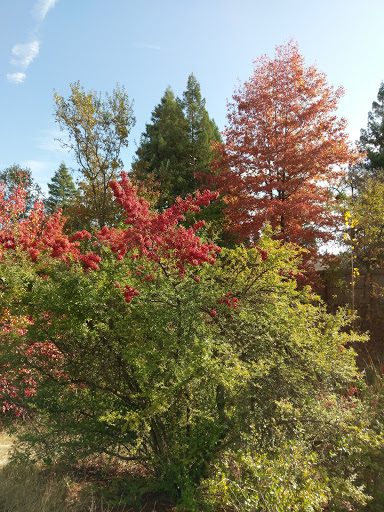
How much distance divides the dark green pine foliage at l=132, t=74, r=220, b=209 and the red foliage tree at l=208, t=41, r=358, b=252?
445cm

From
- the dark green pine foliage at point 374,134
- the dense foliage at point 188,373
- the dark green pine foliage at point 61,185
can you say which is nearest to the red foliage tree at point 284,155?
the dense foliage at point 188,373

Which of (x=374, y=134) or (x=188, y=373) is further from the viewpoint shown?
(x=374, y=134)

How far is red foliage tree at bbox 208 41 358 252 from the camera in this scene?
30.5 feet

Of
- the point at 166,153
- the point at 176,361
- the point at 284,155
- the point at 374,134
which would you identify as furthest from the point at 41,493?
the point at 374,134

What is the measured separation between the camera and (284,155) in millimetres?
9320

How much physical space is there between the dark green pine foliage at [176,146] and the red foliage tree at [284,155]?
445cm

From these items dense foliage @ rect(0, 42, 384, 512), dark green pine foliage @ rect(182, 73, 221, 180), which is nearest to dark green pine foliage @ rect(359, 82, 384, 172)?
dark green pine foliage @ rect(182, 73, 221, 180)

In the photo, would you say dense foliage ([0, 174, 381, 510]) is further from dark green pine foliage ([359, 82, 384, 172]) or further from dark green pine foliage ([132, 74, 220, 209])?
dark green pine foliage ([359, 82, 384, 172])

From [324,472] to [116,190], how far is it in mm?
3670

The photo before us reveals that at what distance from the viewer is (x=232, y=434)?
13.4 ft

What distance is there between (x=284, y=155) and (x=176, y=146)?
785 centimetres

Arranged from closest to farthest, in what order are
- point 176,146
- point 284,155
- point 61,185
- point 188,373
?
point 188,373, point 284,155, point 176,146, point 61,185

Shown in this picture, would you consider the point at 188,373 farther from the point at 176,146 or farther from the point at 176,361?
the point at 176,146

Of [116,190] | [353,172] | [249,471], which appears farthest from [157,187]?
[249,471]
